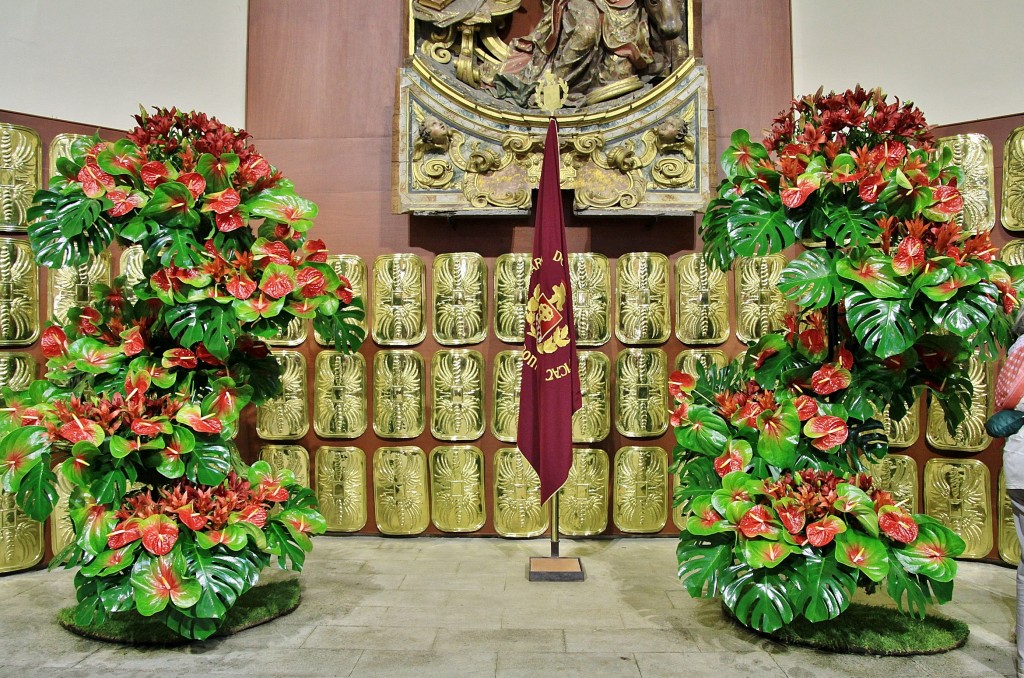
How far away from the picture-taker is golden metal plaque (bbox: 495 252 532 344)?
13.3ft

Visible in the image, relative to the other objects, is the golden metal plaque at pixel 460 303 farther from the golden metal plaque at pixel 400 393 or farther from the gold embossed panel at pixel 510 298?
the golden metal plaque at pixel 400 393

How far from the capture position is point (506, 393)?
4.07 m

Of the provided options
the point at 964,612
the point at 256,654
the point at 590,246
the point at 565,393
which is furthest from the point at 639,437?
the point at 256,654

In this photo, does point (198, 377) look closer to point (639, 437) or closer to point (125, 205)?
point (125, 205)

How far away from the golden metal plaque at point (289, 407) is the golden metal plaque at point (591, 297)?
4.99 feet

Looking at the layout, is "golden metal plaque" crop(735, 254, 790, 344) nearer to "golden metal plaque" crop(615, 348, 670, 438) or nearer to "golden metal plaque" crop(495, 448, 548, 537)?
"golden metal plaque" crop(615, 348, 670, 438)

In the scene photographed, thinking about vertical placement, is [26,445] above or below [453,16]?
below

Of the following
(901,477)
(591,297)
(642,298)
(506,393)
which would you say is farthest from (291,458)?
(901,477)

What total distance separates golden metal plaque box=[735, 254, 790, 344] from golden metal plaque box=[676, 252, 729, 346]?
0.31ft

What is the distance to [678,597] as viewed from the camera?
10.2 ft

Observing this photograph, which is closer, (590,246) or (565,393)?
(565,393)

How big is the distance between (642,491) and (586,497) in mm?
300

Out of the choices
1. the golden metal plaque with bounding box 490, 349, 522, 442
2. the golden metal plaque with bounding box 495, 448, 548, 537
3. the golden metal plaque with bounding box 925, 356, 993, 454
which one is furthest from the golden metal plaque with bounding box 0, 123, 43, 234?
the golden metal plaque with bounding box 925, 356, 993, 454

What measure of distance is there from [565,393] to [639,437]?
79 centimetres
